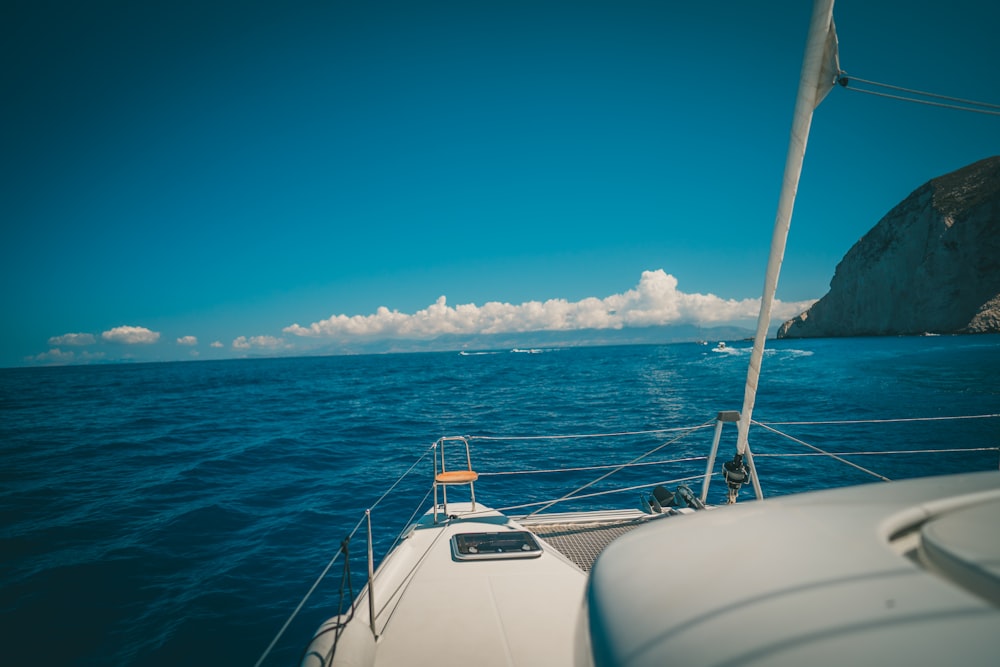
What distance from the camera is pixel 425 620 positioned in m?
3.87

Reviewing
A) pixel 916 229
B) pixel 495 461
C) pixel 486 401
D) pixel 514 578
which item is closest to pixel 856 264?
pixel 916 229

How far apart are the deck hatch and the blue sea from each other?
9.51 feet

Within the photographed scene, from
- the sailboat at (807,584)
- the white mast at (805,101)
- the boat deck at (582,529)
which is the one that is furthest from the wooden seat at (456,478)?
the white mast at (805,101)

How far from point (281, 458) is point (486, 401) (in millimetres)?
16901

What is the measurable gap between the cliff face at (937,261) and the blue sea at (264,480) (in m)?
67.5

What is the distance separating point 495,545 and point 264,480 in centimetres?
1119

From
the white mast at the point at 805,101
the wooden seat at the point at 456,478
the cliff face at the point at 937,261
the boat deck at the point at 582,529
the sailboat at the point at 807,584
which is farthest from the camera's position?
the cliff face at the point at 937,261

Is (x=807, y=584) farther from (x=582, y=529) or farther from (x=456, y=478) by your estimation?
(x=456, y=478)

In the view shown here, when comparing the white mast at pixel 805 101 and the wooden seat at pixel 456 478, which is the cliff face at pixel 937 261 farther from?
the wooden seat at pixel 456 478

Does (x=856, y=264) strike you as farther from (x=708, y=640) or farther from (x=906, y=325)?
(x=708, y=640)

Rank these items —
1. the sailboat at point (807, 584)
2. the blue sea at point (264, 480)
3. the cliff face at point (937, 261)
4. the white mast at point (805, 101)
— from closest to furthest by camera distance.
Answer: the sailboat at point (807, 584)
the white mast at point (805, 101)
the blue sea at point (264, 480)
the cliff face at point (937, 261)

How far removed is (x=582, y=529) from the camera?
583 cm

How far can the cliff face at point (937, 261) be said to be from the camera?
246 ft

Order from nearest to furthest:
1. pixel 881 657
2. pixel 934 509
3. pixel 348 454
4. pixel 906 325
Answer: pixel 881 657, pixel 934 509, pixel 348 454, pixel 906 325
